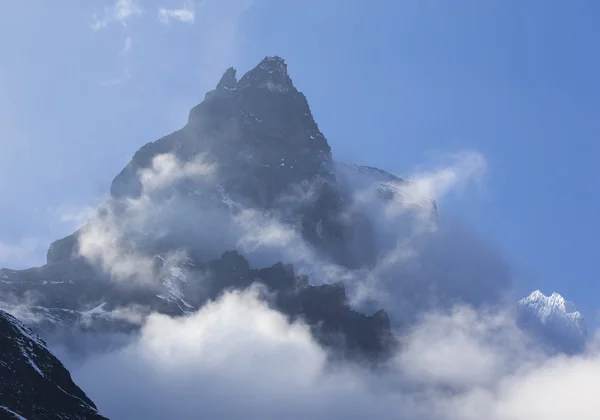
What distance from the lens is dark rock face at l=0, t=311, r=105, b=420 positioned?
439ft

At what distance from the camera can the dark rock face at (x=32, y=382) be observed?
134m

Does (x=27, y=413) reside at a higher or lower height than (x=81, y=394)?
lower

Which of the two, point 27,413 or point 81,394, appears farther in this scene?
point 81,394

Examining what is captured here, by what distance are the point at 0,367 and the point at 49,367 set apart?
11046 mm

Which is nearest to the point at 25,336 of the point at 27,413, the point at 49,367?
the point at 49,367

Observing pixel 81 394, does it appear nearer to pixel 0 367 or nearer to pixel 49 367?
pixel 49 367

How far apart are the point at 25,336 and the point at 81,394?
13.3 meters

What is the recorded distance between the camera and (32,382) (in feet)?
457

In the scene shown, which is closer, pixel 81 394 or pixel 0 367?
pixel 0 367

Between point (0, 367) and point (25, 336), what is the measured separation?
398 inches

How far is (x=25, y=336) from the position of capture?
145375 mm

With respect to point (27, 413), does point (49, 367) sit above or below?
above

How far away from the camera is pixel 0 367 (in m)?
136

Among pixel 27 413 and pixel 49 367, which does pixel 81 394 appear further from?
pixel 27 413
